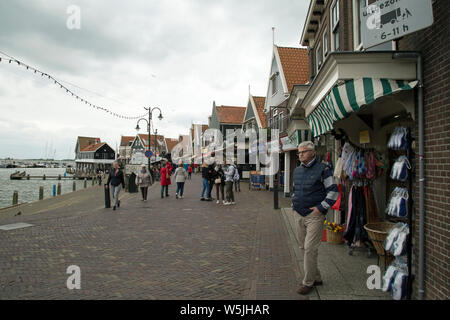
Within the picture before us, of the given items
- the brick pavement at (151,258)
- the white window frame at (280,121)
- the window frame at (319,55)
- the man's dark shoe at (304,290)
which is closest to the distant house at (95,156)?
the white window frame at (280,121)

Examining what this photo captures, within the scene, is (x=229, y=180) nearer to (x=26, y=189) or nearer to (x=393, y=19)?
(x=393, y=19)

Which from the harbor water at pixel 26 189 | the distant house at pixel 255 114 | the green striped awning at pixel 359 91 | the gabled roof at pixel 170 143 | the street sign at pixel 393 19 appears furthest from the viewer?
the gabled roof at pixel 170 143

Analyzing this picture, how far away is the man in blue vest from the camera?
4.01 m

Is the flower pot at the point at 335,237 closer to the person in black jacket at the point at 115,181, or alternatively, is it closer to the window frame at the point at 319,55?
the window frame at the point at 319,55

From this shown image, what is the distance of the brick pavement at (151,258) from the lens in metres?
4.14

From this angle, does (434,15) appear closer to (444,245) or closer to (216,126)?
(444,245)

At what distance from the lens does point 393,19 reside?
3.47 metres

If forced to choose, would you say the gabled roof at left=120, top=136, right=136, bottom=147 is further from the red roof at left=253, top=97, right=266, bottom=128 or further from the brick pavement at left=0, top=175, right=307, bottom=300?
the brick pavement at left=0, top=175, right=307, bottom=300

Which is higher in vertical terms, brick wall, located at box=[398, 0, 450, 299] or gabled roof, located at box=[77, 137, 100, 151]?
gabled roof, located at box=[77, 137, 100, 151]

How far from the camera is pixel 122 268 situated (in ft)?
16.4

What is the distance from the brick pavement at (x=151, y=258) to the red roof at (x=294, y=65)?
12199 mm

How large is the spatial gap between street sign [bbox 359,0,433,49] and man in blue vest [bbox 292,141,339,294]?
162 centimetres
